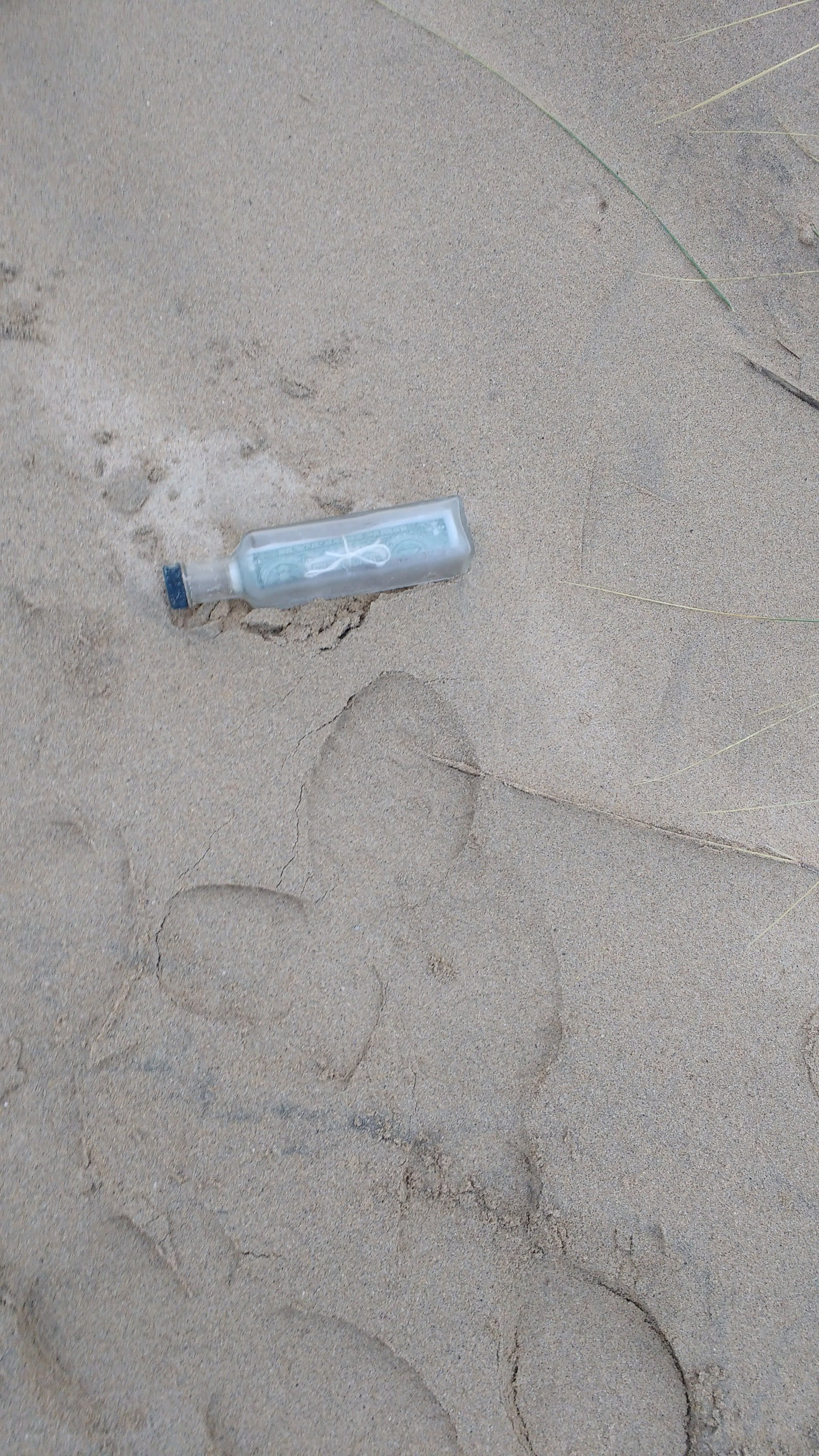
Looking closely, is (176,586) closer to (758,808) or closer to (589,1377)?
(758,808)

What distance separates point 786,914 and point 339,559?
105cm

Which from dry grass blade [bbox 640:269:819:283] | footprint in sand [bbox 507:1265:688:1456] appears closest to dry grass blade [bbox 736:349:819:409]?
dry grass blade [bbox 640:269:819:283]

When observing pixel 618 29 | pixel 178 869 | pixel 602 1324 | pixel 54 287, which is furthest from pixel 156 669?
pixel 618 29

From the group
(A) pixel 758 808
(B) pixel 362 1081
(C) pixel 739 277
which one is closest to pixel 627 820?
(A) pixel 758 808

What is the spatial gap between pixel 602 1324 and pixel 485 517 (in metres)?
1.45

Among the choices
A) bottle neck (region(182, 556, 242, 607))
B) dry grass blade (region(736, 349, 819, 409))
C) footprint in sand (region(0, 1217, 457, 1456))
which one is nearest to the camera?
footprint in sand (region(0, 1217, 457, 1456))

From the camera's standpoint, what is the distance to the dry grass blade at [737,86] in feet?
5.87

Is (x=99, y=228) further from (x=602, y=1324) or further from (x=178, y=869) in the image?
(x=602, y=1324)

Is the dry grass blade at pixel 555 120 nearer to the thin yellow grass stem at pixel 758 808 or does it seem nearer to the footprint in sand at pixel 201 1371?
the thin yellow grass stem at pixel 758 808

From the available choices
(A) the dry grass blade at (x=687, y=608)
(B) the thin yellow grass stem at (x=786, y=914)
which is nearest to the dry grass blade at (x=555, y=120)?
(A) the dry grass blade at (x=687, y=608)

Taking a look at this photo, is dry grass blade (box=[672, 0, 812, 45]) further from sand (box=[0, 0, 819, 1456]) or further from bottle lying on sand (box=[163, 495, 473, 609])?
bottle lying on sand (box=[163, 495, 473, 609])

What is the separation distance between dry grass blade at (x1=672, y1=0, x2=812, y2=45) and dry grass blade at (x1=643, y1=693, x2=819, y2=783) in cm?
A: 136

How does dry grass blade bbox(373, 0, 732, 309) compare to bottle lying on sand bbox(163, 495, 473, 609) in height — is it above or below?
above

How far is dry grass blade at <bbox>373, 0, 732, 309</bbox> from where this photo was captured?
1.76 meters
